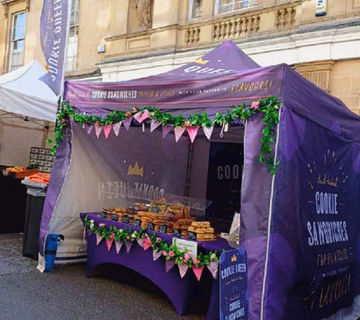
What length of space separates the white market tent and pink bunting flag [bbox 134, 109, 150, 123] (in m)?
4.49

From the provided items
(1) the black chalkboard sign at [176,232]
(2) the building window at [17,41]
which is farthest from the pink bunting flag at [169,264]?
(2) the building window at [17,41]

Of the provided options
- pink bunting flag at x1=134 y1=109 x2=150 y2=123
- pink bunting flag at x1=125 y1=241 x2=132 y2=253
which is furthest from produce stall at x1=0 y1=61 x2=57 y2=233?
pink bunting flag at x1=134 y1=109 x2=150 y2=123

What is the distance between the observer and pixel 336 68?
8078mm

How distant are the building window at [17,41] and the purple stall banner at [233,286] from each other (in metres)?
14.9

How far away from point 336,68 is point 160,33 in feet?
15.8

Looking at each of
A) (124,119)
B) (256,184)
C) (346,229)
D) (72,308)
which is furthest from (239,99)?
(72,308)

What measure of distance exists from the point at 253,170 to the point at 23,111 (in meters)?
6.09

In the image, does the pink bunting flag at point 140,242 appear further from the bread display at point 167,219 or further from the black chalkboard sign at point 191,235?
the black chalkboard sign at point 191,235

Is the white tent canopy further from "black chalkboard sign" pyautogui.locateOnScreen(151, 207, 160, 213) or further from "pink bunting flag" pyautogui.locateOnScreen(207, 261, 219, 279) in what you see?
"pink bunting flag" pyautogui.locateOnScreen(207, 261, 219, 279)

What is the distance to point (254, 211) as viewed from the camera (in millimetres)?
4031

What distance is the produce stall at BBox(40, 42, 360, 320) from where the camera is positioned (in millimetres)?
3957

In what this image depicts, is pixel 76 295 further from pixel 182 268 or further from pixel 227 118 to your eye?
pixel 227 118

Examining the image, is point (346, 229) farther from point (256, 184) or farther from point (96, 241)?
point (96, 241)

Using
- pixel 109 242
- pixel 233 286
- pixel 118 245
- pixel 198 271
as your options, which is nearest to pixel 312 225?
pixel 198 271
